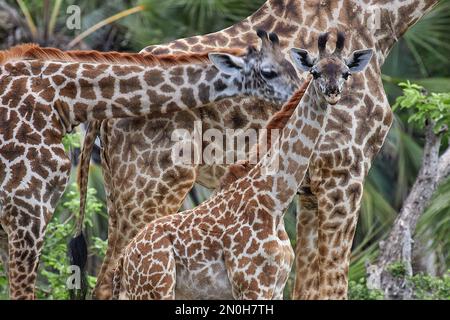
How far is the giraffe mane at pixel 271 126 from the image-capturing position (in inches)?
346

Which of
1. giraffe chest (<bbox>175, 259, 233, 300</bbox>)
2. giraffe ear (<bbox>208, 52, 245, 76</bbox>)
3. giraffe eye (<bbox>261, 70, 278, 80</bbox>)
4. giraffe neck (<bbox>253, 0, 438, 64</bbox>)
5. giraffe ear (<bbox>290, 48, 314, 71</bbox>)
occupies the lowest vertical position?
giraffe chest (<bbox>175, 259, 233, 300</bbox>)

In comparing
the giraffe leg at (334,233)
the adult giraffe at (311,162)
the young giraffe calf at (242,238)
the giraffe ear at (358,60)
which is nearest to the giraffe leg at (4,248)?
the adult giraffe at (311,162)

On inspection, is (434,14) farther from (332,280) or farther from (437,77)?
(332,280)

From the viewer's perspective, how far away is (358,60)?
8.64 meters

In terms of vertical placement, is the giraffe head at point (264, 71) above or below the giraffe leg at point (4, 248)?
above

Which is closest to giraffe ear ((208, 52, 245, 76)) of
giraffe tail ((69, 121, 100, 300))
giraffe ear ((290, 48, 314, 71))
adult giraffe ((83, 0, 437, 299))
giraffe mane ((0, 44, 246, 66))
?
giraffe mane ((0, 44, 246, 66))

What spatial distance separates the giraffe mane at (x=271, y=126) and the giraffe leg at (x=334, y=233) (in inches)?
30.0

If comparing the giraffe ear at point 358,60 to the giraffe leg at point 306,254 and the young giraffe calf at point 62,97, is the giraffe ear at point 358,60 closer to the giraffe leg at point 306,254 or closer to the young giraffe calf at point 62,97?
the young giraffe calf at point 62,97

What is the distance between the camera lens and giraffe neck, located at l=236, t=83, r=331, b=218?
8.57m

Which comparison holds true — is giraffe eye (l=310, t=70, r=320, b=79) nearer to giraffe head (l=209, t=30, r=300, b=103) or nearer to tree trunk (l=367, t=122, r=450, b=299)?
giraffe head (l=209, t=30, r=300, b=103)

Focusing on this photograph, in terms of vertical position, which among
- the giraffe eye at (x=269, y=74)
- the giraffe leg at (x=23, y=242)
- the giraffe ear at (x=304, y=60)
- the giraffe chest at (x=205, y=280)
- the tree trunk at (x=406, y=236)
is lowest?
the giraffe chest at (x=205, y=280)

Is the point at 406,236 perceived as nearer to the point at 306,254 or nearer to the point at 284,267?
the point at 306,254

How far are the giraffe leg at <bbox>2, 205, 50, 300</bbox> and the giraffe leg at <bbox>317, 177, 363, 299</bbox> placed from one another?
1.94 meters
